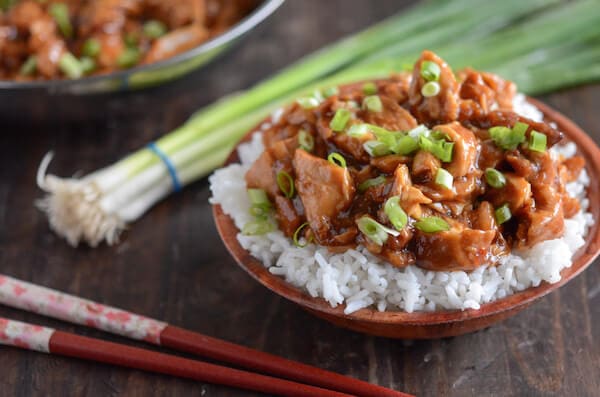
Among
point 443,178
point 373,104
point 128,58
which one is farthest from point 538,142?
point 128,58

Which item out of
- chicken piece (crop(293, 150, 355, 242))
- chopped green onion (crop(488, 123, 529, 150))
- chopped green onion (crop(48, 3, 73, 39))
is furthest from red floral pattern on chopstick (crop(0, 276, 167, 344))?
chopped green onion (crop(48, 3, 73, 39))

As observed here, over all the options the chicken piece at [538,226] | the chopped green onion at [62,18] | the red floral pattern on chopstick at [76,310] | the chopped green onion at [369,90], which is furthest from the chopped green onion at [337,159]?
the chopped green onion at [62,18]

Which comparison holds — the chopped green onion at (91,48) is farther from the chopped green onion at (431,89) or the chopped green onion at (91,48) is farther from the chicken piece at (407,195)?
the chicken piece at (407,195)

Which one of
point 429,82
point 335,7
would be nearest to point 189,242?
point 429,82

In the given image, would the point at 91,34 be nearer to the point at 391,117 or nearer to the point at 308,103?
the point at 308,103

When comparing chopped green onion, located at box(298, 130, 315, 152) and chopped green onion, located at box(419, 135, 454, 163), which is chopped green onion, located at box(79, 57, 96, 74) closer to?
chopped green onion, located at box(298, 130, 315, 152)
